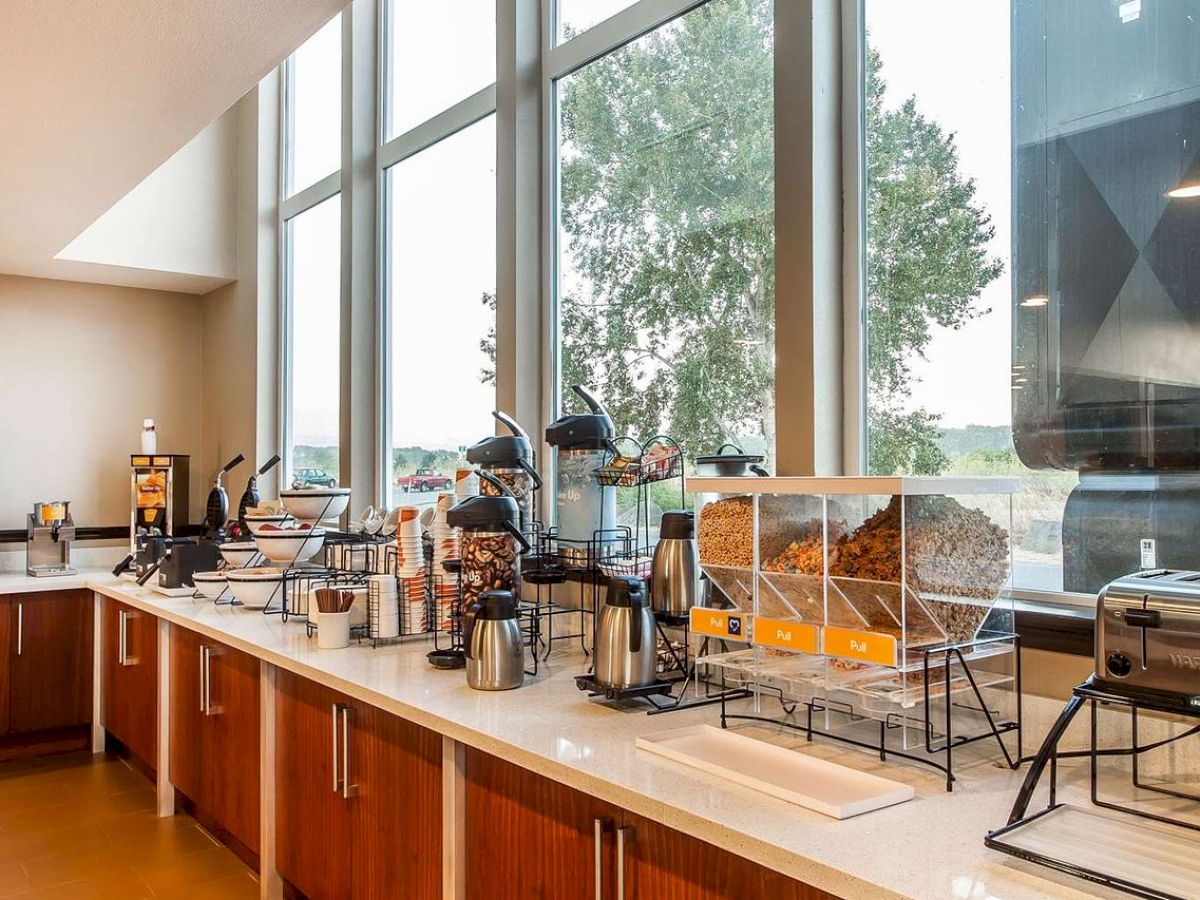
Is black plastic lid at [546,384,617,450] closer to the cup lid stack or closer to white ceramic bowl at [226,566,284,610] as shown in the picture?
the cup lid stack

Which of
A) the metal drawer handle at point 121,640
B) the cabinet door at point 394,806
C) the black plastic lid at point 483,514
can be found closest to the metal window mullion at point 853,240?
the black plastic lid at point 483,514

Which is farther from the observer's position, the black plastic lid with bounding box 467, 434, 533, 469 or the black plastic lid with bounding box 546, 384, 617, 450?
the black plastic lid with bounding box 467, 434, 533, 469

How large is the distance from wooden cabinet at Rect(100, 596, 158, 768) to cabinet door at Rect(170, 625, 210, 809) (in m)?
0.20

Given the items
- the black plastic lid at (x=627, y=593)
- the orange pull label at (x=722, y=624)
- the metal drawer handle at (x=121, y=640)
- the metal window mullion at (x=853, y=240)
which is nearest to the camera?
the orange pull label at (x=722, y=624)

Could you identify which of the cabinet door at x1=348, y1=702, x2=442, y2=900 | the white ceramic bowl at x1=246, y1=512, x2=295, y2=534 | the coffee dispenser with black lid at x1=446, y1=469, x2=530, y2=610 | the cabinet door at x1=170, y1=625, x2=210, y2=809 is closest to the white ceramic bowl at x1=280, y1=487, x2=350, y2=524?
the white ceramic bowl at x1=246, y1=512, x2=295, y2=534

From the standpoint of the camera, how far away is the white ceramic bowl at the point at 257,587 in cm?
332

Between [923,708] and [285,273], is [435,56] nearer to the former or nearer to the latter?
[285,273]

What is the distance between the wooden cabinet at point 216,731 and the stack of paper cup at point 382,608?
0.41m

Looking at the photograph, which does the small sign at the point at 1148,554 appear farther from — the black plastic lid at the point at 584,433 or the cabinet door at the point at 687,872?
the black plastic lid at the point at 584,433

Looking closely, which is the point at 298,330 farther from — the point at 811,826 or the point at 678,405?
the point at 811,826

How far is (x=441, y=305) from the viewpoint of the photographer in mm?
3781

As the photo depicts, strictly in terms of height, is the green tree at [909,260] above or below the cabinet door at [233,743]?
above

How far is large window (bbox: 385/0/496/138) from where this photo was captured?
359cm

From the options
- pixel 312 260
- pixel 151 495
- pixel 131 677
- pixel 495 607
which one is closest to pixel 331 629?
pixel 495 607
